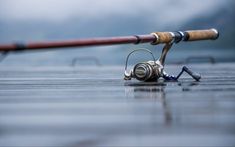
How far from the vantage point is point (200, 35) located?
4164mm

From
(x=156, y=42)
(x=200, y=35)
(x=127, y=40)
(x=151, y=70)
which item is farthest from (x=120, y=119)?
(x=200, y=35)

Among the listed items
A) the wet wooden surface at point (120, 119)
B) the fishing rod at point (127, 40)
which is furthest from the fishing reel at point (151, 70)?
the wet wooden surface at point (120, 119)

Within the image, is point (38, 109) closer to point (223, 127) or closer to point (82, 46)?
point (82, 46)

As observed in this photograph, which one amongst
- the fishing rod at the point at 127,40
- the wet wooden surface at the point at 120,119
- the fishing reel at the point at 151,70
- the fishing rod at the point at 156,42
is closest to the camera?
the wet wooden surface at the point at 120,119

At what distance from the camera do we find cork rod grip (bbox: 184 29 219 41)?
13.5 feet

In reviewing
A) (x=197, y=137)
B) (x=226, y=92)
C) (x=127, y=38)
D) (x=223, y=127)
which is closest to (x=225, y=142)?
(x=197, y=137)

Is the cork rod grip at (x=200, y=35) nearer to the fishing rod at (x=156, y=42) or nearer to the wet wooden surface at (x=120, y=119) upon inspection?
the fishing rod at (x=156, y=42)

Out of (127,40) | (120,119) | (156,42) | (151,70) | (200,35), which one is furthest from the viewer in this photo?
(200,35)

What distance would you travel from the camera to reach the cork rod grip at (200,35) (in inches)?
162

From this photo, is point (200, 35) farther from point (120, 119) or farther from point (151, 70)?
point (120, 119)

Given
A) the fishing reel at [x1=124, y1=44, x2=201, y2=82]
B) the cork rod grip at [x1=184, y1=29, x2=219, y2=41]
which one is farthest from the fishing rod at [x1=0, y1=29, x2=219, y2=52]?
the fishing reel at [x1=124, y1=44, x2=201, y2=82]

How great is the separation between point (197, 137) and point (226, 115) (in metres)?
0.48

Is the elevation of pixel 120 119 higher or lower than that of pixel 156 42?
lower

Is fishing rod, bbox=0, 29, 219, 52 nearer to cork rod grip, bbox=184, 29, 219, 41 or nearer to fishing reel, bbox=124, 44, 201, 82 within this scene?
cork rod grip, bbox=184, 29, 219, 41
